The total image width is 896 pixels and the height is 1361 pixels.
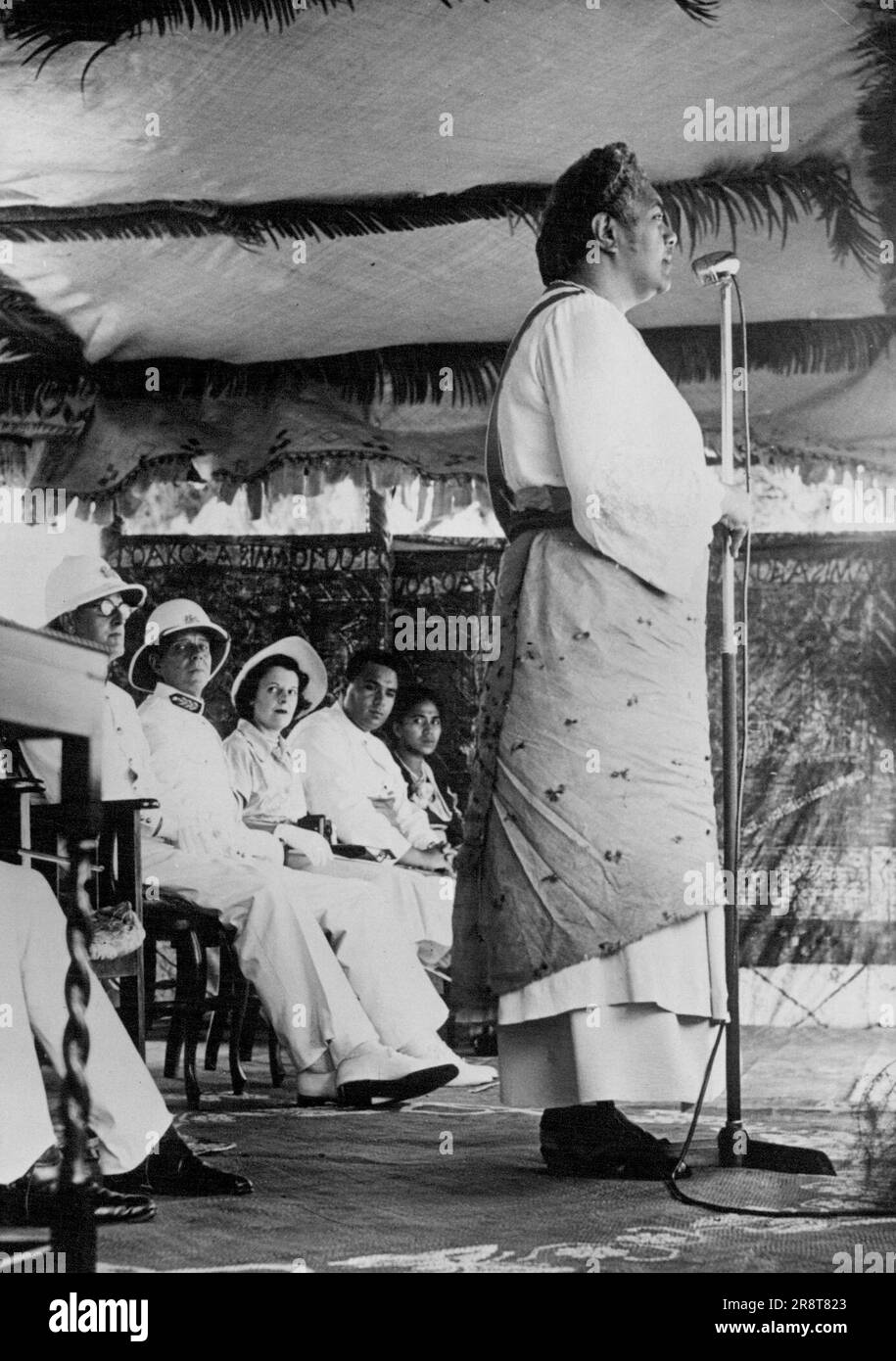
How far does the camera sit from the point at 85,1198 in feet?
12.1

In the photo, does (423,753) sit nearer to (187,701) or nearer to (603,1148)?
(187,701)

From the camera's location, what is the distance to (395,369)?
4.12 meters

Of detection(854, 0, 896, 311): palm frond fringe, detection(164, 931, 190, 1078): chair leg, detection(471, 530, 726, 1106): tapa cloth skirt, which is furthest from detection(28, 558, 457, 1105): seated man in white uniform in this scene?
detection(854, 0, 896, 311): palm frond fringe

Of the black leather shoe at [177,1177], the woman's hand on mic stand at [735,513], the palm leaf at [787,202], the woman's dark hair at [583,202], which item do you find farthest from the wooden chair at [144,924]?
the palm leaf at [787,202]

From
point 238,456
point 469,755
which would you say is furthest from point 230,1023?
point 238,456

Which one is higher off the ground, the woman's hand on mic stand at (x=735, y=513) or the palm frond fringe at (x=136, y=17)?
the palm frond fringe at (x=136, y=17)

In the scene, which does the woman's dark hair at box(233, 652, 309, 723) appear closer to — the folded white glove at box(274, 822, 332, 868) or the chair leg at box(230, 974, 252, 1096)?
the folded white glove at box(274, 822, 332, 868)

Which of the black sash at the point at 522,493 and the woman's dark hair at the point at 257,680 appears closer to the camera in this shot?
the black sash at the point at 522,493

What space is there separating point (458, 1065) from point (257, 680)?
1010 mm

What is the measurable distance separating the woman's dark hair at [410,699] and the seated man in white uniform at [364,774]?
19 mm

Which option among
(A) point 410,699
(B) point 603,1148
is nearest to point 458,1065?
(B) point 603,1148

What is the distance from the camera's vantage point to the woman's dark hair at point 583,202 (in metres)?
4.00

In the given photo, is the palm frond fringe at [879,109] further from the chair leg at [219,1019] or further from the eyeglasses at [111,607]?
the chair leg at [219,1019]

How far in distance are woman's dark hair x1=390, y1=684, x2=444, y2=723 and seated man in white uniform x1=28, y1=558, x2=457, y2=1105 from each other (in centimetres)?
42
